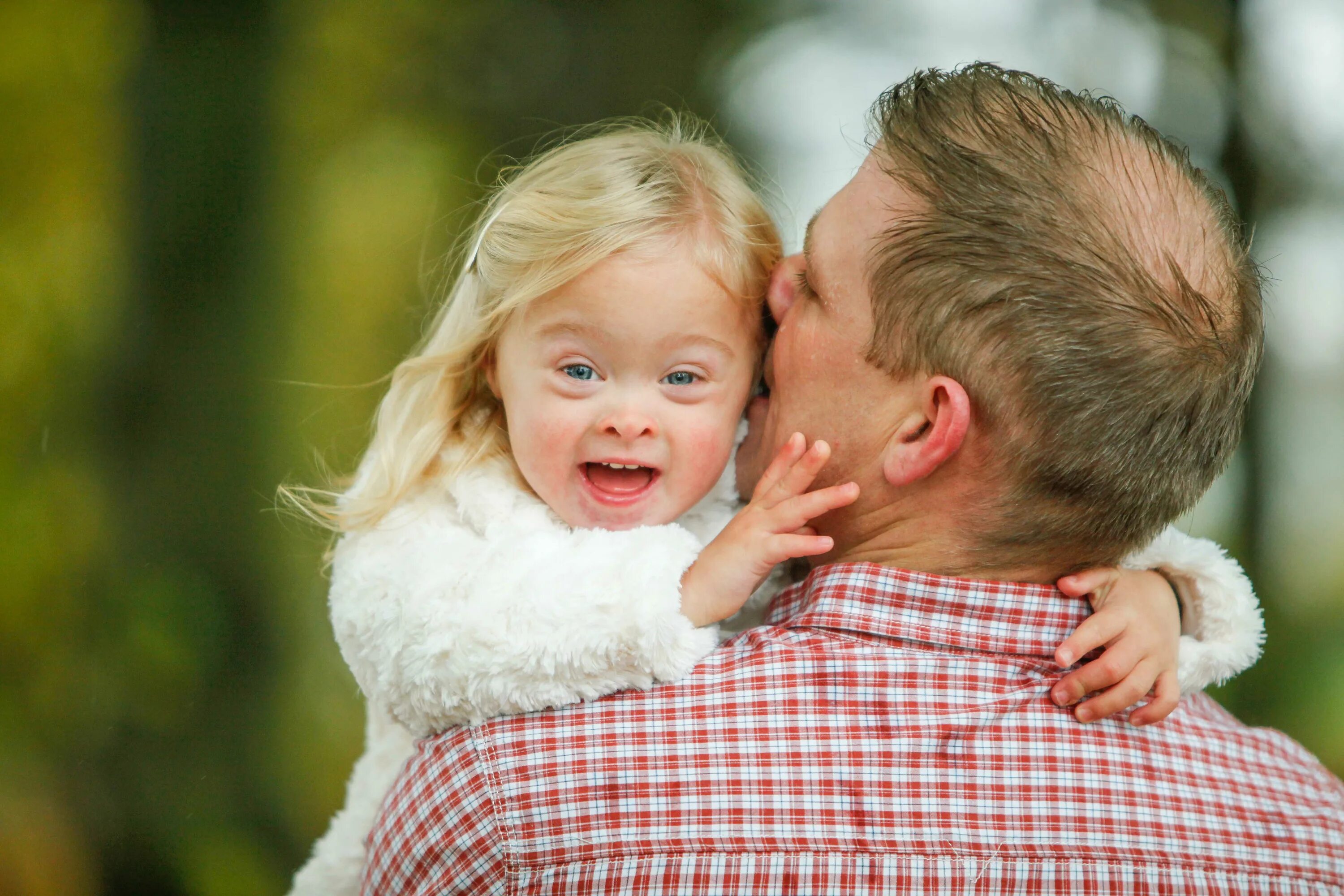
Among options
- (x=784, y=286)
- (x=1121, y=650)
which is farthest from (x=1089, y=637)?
(x=784, y=286)

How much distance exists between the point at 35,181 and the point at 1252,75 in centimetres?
385

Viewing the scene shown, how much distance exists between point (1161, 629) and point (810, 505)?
420 mm

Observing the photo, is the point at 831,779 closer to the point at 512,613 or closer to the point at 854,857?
the point at 854,857

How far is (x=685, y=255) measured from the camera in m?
1.24

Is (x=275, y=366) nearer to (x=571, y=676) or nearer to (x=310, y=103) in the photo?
(x=310, y=103)

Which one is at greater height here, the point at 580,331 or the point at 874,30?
the point at 874,30

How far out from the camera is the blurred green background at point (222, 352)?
128 inches

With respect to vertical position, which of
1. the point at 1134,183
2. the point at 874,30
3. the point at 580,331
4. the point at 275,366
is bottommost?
the point at 275,366

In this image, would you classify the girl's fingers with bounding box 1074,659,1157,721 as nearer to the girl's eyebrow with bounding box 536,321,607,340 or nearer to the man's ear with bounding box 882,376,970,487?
the man's ear with bounding box 882,376,970,487

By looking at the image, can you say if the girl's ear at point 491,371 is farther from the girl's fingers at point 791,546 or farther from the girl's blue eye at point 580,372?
the girl's fingers at point 791,546

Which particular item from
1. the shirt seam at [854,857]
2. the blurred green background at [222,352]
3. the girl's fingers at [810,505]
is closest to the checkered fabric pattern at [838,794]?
the shirt seam at [854,857]

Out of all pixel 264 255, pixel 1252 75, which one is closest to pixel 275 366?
pixel 264 255

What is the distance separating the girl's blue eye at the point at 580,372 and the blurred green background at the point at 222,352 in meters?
2.13

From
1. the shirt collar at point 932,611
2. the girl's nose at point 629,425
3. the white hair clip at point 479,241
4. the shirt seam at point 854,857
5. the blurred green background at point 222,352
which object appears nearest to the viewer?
the shirt seam at point 854,857
